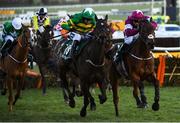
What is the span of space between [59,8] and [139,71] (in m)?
37.7

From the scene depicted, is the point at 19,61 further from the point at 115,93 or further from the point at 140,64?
the point at 140,64

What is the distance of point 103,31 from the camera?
11719 millimetres

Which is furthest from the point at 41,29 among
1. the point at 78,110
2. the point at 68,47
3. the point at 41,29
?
the point at 78,110

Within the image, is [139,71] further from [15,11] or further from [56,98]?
[15,11]

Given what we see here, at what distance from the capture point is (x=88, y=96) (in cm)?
1238

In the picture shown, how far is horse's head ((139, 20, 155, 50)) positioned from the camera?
12906 mm

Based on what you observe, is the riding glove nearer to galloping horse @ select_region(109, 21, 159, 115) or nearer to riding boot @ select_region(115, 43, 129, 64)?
riding boot @ select_region(115, 43, 129, 64)

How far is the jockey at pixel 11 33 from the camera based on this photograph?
1549cm

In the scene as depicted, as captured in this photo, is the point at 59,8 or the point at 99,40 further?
the point at 59,8

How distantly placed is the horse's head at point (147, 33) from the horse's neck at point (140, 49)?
9.5 inches

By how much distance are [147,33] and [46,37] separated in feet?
19.3

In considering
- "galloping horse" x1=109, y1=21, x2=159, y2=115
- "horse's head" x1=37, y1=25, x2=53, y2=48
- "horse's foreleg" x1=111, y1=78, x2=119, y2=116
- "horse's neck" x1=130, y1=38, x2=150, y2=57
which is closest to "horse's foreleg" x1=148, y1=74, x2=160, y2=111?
"galloping horse" x1=109, y1=21, x2=159, y2=115

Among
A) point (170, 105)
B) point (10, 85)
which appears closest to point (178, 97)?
point (170, 105)

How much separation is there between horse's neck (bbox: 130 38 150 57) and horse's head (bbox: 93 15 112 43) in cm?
182
